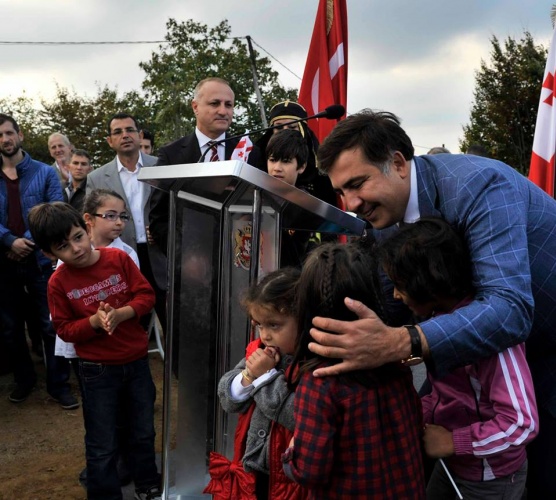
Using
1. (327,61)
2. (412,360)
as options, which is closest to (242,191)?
(412,360)

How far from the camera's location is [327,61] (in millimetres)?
5664

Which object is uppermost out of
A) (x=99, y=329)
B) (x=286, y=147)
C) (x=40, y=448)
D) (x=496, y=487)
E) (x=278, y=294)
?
(x=286, y=147)

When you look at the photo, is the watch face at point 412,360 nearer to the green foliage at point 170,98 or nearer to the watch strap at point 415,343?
the watch strap at point 415,343

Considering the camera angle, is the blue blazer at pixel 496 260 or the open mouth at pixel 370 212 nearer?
the blue blazer at pixel 496 260

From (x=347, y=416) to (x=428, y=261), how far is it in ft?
1.56

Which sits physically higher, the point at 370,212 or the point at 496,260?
the point at 370,212

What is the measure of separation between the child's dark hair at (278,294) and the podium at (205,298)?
0.23 m

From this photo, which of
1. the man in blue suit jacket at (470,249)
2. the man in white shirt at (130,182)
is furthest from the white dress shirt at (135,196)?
the man in blue suit jacket at (470,249)

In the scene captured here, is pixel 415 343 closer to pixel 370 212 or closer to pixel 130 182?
pixel 370 212

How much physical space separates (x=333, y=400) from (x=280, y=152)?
193 centimetres

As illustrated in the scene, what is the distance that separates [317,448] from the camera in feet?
5.30

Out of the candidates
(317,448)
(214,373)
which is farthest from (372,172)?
(214,373)

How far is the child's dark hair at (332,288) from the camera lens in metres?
1.67

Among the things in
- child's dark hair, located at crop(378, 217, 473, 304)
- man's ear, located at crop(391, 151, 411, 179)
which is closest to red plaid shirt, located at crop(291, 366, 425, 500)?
child's dark hair, located at crop(378, 217, 473, 304)
